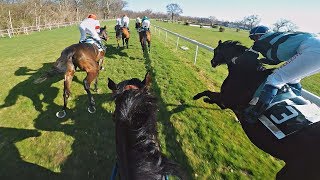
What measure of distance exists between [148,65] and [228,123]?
5.49 meters

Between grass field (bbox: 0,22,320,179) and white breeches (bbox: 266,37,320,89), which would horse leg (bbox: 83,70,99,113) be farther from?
white breeches (bbox: 266,37,320,89)

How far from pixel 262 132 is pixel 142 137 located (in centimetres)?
187

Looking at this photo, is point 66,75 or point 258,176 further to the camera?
point 66,75

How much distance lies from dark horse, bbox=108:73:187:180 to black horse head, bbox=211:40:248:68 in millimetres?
2997

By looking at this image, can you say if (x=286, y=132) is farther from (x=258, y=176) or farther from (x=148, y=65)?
(x=148, y=65)

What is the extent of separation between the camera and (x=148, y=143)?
6.27 ft

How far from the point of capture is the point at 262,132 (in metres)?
3.00

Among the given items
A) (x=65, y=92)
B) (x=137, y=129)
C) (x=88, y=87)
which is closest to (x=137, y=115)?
(x=137, y=129)

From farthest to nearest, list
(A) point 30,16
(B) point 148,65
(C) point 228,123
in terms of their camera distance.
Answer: (A) point 30,16 < (B) point 148,65 < (C) point 228,123

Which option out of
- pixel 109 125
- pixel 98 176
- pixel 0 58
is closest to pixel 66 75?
pixel 109 125

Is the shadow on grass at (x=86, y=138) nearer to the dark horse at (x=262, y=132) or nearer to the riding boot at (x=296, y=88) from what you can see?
the dark horse at (x=262, y=132)

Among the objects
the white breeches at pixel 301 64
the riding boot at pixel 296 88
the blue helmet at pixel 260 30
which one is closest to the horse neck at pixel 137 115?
the white breeches at pixel 301 64

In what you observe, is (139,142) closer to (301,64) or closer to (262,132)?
(262,132)

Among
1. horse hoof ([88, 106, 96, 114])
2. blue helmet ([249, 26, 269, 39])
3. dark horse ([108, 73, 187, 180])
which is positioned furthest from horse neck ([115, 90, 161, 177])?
horse hoof ([88, 106, 96, 114])
